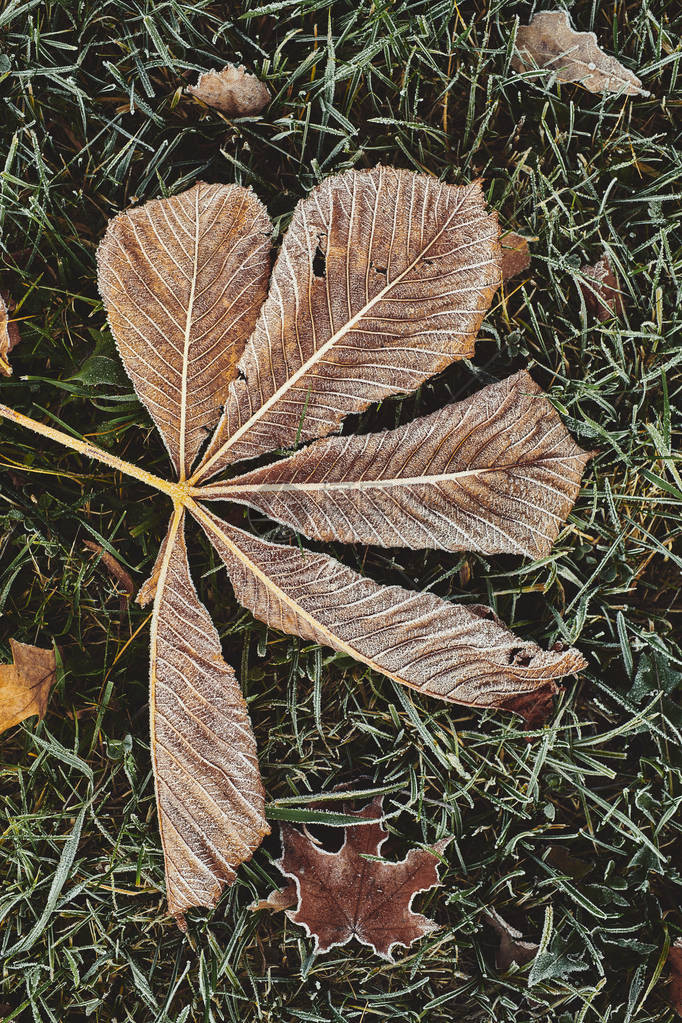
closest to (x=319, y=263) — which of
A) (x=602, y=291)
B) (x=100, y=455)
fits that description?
(x=100, y=455)

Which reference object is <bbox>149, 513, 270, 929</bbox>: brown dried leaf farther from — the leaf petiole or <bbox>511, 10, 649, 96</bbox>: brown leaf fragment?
<bbox>511, 10, 649, 96</bbox>: brown leaf fragment

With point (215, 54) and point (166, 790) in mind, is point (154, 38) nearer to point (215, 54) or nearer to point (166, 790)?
point (215, 54)

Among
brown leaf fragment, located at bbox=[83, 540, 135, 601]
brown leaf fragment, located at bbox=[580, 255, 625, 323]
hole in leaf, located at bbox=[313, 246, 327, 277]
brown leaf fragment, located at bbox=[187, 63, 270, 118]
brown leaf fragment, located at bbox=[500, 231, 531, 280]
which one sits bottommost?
brown leaf fragment, located at bbox=[83, 540, 135, 601]

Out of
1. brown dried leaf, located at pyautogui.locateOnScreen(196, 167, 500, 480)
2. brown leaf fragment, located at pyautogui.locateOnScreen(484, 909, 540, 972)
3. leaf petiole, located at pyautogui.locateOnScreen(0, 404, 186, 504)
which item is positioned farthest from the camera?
brown leaf fragment, located at pyautogui.locateOnScreen(484, 909, 540, 972)

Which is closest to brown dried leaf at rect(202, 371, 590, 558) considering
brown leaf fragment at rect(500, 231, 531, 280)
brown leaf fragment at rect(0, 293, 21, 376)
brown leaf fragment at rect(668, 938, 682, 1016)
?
brown leaf fragment at rect(500, 231, 531, 280)

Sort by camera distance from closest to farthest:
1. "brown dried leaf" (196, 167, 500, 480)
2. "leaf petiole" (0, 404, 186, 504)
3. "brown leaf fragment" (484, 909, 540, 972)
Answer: "brown dried leaf" (196, 167, 500, 480)
"leaf petiole" (0, 404, 186, 504)
"brown leaf fragment" (484, 909, 540, 972)

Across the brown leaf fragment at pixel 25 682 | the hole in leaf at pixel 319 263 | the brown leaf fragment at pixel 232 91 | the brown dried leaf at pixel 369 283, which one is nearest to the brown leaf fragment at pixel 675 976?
the brown dried leaf at pixel 369 283

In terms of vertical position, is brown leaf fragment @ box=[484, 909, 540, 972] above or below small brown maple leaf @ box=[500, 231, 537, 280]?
below
